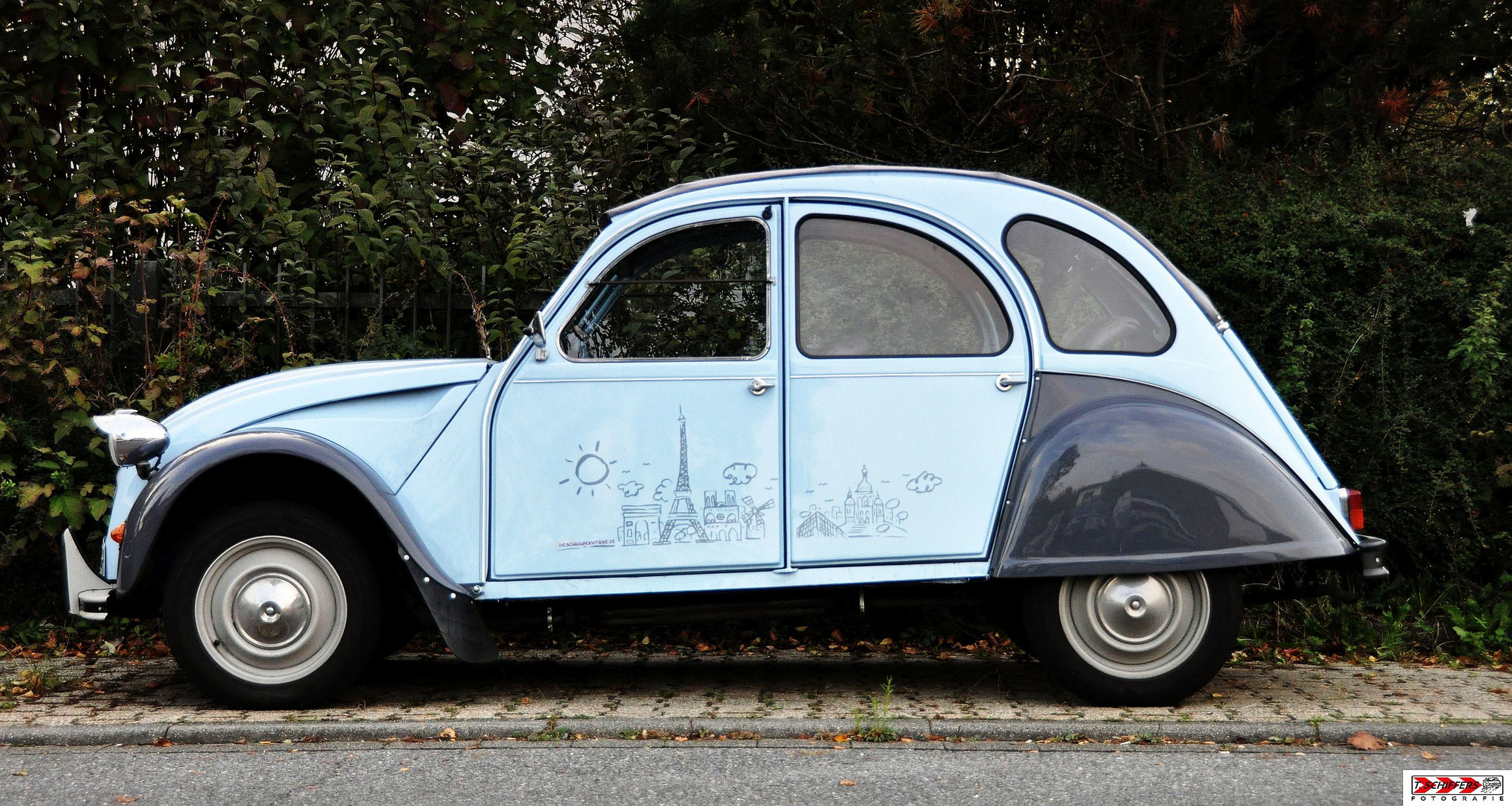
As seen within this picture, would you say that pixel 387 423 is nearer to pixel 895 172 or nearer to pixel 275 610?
pixel 275 610

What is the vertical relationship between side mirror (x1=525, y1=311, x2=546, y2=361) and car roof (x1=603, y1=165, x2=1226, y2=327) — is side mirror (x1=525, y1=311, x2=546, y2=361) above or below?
below

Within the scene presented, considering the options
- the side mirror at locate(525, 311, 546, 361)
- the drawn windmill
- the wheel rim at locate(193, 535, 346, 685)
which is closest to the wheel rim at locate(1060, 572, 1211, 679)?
the drawn windmill

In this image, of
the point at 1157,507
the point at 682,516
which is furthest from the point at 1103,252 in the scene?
the point at 682,516

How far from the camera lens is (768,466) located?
4.93 m

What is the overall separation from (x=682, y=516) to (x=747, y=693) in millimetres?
980

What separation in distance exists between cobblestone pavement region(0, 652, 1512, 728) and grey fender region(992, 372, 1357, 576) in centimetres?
62

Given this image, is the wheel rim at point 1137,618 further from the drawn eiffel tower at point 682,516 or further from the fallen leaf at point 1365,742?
the drawn eiffel tower at point 682,516

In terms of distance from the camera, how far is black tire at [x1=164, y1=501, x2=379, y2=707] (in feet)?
16.2

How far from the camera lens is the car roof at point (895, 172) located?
16.8 feet

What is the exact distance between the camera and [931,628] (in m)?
6.51

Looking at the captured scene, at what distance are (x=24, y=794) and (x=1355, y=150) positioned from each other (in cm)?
686

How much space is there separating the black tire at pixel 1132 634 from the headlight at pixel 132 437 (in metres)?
3.52

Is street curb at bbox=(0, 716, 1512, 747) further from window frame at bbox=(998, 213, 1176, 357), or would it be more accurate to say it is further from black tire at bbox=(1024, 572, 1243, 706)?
window frame at bbox=(998, 213, 1176, 357)

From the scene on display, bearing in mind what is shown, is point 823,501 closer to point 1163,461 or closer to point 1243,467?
point 1163,461
